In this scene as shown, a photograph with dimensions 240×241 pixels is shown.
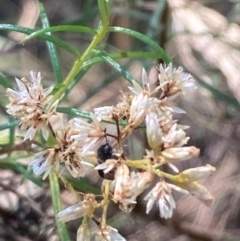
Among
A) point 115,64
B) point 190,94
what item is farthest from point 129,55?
point 190,94

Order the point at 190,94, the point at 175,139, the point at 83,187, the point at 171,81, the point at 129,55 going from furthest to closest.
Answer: the point at 190,94 < the point at 83,187 < the point at 129,55 < the point at 171,81 < the point at 175,139

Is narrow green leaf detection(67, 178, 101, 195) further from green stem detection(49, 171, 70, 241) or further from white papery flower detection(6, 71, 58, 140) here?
white papery flower detection(6, 71, 58, 140)

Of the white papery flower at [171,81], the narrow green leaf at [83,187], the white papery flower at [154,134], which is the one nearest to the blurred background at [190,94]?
the narrow green leaf at [83,187]

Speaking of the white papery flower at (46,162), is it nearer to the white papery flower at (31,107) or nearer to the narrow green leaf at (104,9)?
the white papery flower at (31,107)

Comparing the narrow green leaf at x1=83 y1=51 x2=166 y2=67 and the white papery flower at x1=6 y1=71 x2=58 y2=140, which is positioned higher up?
the narrow green leaf at x1=83 y1=51 x2=166 y2=67

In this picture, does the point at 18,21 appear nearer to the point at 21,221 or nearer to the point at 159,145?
the point at 21,221

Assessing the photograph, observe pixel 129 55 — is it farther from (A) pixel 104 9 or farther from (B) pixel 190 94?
(B) pixel 190 94

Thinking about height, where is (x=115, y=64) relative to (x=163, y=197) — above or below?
above

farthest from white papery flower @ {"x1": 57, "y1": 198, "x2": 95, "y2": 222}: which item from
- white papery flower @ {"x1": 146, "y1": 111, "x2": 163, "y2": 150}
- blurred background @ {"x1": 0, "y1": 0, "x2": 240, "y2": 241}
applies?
blurred background @ {"x1": 0, "y1": 0, "x2": 240, "y2": 241}

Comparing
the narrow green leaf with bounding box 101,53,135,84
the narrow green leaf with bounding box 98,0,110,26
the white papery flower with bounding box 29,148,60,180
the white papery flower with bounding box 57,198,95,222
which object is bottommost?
the white papery flower with bounding box 57,198,95,222

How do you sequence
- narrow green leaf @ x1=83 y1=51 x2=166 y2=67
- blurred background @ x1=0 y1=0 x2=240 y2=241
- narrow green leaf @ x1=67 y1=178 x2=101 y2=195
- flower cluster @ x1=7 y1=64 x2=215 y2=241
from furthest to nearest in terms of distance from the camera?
1. blurred background @ x1=0 y1=0 x2=240 y2=241
2. narrow green leaf @ x1=67 y1=178 x2=101 y2=195
3. narrow green leaf @ x1=83 y1=51 x2=166 y2=67
4. flower cluster @ x1=7 y1=64 x2=215 y2=241
